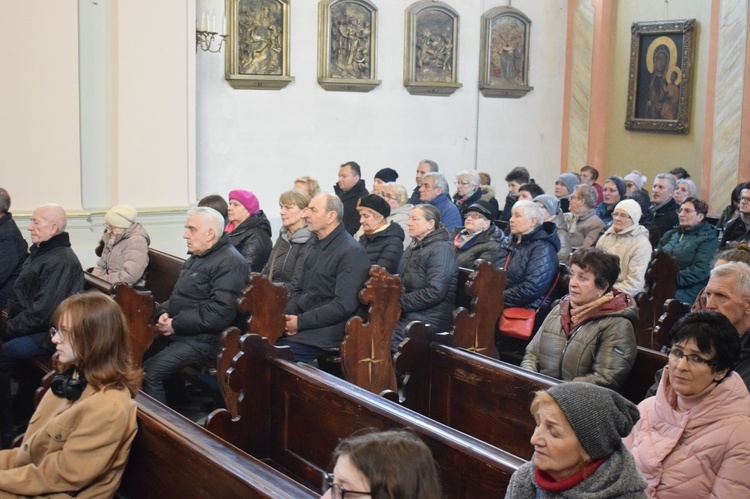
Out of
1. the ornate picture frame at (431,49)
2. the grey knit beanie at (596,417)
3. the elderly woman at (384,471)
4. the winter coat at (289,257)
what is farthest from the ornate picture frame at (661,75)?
the elderly woman at (384,471)

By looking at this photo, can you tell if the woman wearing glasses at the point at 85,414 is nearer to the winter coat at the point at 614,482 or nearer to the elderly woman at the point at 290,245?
the winter coat at the point at 614,482

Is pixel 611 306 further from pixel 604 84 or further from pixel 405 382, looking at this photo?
pixel 604 84

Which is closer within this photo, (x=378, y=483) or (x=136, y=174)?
(x=378, y=483)

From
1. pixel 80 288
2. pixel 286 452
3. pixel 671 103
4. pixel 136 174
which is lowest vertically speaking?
pixel 286 452

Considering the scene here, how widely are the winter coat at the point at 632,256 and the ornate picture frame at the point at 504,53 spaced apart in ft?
17.3

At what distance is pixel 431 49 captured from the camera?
1147 cm

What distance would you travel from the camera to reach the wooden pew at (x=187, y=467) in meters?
2.81

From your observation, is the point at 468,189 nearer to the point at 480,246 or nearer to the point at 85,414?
the point at 480,246

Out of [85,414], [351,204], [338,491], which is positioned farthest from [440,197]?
[338,491]

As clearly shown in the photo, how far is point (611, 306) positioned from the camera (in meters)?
4.19

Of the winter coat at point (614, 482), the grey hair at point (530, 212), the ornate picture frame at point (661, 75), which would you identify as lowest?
the winter coat at point (614, 482)

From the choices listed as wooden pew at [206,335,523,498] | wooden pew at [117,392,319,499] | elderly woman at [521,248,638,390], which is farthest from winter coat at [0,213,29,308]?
elderly woman at [521,248,638,390]

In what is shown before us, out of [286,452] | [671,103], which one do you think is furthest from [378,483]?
[671,103]

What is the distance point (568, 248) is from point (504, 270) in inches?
72.5
